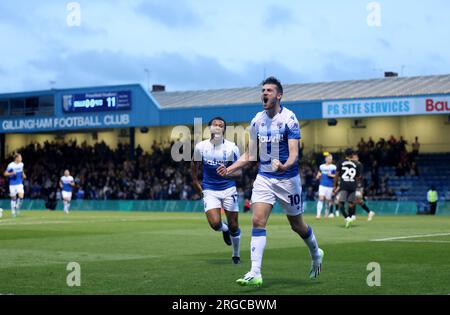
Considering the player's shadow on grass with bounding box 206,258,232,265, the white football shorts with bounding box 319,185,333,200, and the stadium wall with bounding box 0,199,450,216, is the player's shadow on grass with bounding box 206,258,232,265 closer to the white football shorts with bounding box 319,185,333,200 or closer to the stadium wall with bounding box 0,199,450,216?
the white football shorts with bounding box 319,185,333,200

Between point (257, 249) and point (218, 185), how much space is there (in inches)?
178

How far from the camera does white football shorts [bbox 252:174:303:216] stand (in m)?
12.1

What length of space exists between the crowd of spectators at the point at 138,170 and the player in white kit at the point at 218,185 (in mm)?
29749

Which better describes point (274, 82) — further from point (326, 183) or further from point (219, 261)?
point (326, 183)

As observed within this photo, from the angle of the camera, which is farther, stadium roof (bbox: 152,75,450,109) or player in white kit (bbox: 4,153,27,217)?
stadium roof (bbox: 152,75,450,109)

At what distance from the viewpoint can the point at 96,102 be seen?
57.2 m

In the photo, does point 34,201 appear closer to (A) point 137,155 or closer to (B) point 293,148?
(A) point 137,155

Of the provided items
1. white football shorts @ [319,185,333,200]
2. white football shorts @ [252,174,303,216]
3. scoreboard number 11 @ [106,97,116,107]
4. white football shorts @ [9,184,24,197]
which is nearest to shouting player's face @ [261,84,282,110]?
white football shorts @ [252,174,303,216]

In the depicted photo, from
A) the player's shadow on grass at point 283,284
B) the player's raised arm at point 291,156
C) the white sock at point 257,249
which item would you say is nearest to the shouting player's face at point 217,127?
the player's raised arm at point 291,156

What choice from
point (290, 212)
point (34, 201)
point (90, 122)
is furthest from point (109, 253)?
point (90, 122)

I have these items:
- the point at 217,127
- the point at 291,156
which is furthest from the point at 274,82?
the point at 217,127

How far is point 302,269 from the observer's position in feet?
45.2

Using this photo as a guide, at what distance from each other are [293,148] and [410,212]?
101ft

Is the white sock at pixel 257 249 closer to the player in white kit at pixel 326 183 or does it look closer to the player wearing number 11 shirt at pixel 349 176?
the player wearing number 11 shirt at pixel 349 176
